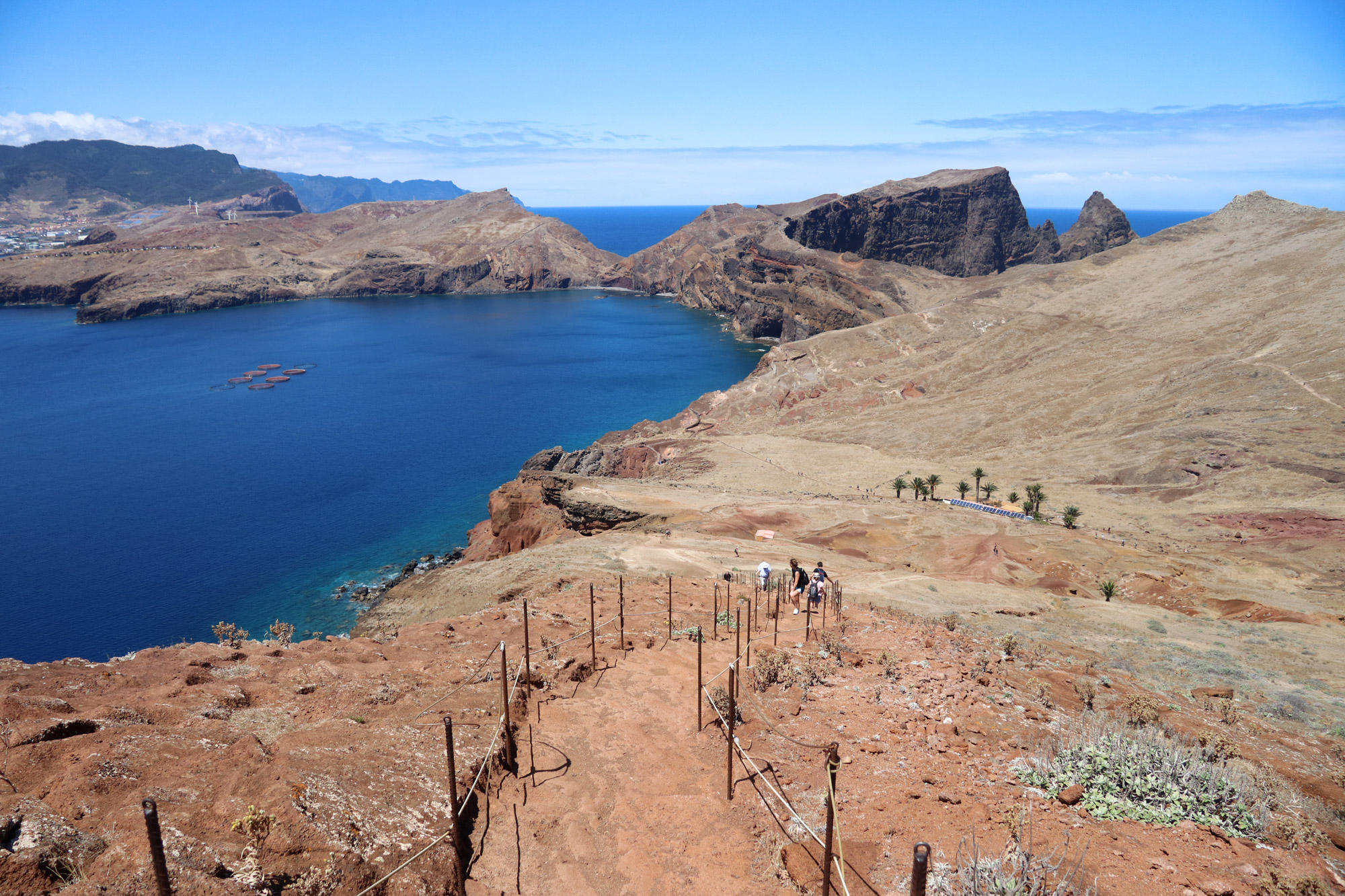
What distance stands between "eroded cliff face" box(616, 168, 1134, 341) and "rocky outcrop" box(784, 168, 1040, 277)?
228 millimetres

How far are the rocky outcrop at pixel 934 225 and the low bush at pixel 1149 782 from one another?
161703 mm

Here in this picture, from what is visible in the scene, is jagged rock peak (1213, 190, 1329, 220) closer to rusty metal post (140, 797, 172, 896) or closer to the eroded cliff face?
the eroded cliff face

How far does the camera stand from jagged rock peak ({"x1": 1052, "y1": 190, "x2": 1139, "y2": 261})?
170 metres

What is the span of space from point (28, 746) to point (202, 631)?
39.9 m

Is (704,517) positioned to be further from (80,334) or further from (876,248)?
→ (80,334)

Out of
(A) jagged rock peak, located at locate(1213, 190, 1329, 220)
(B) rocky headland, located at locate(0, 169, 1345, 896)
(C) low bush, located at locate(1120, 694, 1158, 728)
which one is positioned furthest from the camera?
(A) jagged rock peak, located at locate(1213, 190, 1329, 220)

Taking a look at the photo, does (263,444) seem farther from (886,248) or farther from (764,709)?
(886,248)

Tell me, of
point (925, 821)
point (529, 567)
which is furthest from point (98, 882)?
point (529, 567)

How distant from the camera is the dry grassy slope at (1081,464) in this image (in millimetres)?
27328

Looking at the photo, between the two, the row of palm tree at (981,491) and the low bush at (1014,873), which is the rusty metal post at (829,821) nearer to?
the low bush at (1014,873)

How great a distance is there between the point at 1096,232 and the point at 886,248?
53022 mm

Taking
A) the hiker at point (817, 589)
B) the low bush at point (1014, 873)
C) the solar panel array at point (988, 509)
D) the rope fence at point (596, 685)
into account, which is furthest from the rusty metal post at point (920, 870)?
the solar panel array at point (988, 509)

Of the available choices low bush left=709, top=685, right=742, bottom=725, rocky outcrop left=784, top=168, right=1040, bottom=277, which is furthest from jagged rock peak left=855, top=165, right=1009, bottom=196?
low bush left=709, top=685, right=742, bottom=725

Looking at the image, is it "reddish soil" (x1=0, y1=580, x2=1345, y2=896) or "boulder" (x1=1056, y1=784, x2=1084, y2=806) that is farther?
"boulder" (x1=1056, y1=784, x2=1084, y2=806)
